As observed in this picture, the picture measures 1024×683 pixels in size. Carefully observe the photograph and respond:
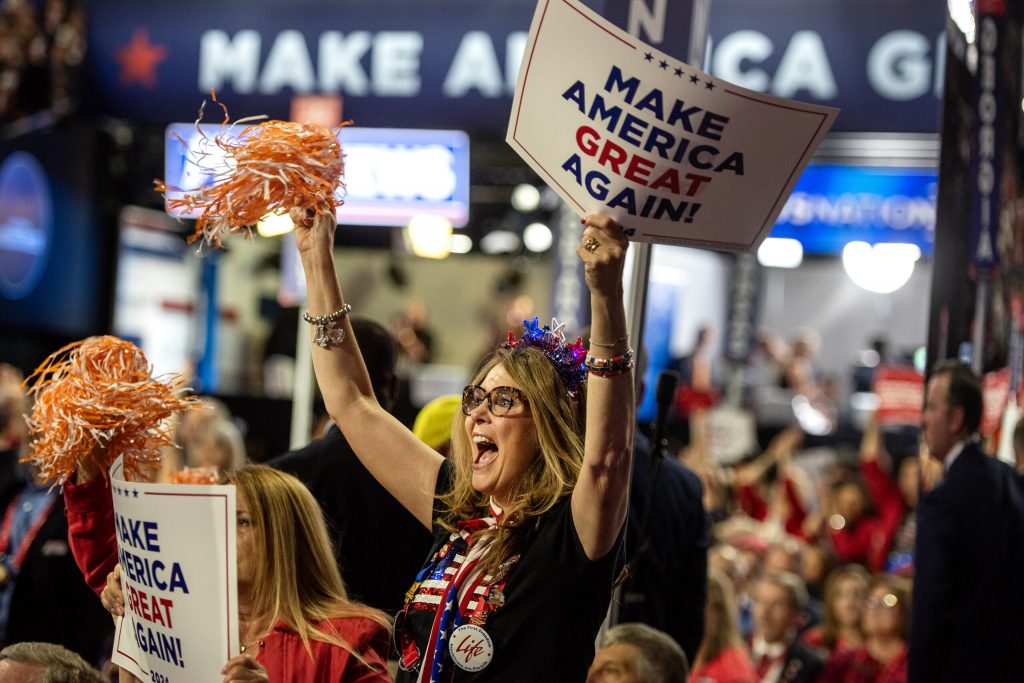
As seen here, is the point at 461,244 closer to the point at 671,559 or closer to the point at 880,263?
the point at 880,263

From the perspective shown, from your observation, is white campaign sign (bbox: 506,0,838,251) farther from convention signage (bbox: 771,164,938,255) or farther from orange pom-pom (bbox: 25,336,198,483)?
convention signage (bbox: 771,164,938,255)

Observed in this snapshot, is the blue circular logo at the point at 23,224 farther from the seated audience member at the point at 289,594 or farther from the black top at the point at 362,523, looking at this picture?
the seated audience member at the point at 289,594

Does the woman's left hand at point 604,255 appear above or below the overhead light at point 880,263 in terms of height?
below

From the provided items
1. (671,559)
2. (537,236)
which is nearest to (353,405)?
(671,559)

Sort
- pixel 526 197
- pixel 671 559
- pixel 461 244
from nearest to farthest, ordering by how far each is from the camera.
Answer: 1. pixel 671 559
2. pixel 526 197
3. pixel 461 244

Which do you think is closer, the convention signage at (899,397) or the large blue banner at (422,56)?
the large blue banner at (422,56)

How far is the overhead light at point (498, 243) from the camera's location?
17.8 metres

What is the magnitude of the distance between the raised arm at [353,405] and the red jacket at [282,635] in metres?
0.29

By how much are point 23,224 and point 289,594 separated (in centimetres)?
961

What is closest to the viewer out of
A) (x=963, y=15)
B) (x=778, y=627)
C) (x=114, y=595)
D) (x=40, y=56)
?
(x=114, y=595)

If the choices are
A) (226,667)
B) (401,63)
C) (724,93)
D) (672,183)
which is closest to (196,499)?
(226,667)

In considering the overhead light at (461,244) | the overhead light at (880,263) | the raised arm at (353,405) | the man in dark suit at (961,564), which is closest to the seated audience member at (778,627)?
the man in dark suit at (961,564)

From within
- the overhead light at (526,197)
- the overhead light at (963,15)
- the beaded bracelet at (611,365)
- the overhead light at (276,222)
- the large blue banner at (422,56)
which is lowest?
the beaded bracelet at (611,365)

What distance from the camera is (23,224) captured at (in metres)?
11.4
